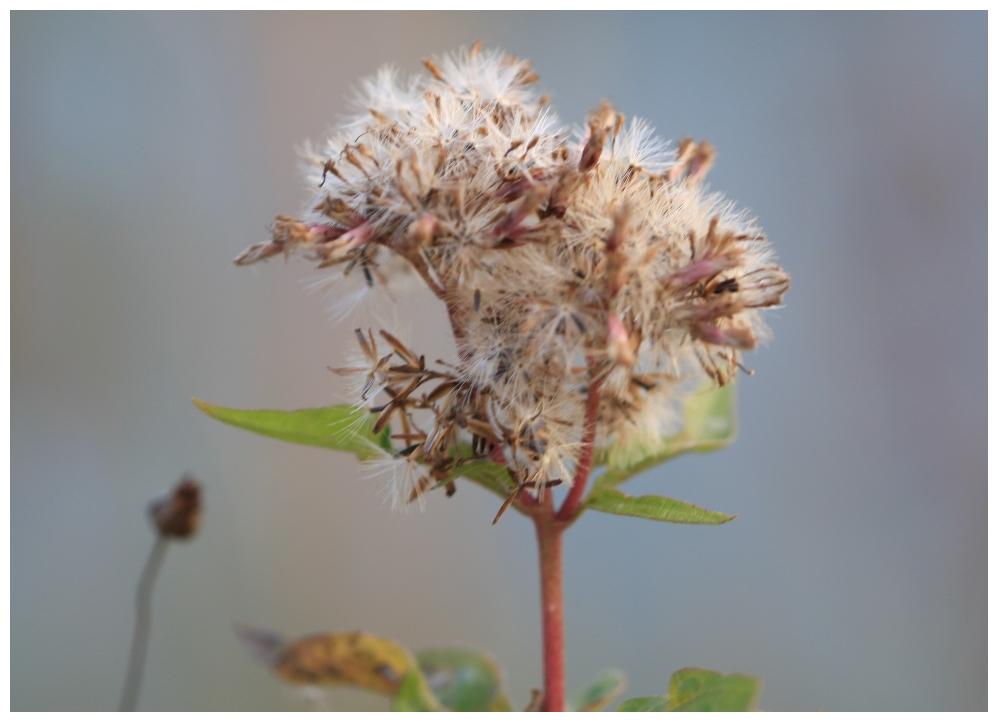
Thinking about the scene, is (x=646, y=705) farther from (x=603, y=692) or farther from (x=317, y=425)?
(x=317, y=425)

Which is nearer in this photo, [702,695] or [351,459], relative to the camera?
[702,695]

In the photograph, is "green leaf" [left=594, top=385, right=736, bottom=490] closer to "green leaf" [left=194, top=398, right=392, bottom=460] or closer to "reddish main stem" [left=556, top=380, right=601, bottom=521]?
"reddish main stem" [left=556, top=380, right=601, bottom=521]

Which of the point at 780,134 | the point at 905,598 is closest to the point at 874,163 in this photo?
the point at 780,134

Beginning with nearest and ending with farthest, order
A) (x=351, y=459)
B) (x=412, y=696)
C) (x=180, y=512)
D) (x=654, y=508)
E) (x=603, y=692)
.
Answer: (x=654, y=508) < (x=412, y=696) < (x=603, y=692) < (x=180, y=512) < (x=351, y=459)

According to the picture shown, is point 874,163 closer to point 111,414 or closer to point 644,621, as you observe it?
point 644,621

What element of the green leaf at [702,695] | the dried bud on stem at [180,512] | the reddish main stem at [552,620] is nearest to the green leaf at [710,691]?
the green leaf at [702,695]

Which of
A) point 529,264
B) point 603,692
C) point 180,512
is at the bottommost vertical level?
point 603,692

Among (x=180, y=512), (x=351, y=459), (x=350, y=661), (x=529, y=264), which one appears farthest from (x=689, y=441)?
(x=351, y=459)

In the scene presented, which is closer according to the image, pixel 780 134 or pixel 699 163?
pixel 699 163
